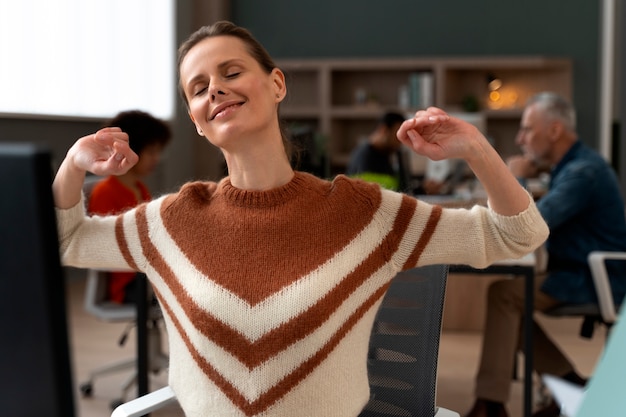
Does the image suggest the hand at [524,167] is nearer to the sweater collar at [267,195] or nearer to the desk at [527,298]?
the desk at [527,298]

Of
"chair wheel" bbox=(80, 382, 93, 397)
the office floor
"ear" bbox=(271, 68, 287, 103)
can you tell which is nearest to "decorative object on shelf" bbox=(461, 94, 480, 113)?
the office floor

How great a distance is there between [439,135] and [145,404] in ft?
2.24

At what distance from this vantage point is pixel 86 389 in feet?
11.9

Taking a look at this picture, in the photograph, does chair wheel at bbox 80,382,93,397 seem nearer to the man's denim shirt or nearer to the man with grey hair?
the man with grey hair

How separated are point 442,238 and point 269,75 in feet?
1.25

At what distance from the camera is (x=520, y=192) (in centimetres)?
126

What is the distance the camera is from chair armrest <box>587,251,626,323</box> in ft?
10.3

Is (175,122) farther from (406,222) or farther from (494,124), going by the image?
(406,222)

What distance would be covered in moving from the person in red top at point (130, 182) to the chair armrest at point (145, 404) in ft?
5.46

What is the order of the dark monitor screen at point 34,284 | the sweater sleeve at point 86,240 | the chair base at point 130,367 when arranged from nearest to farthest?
1. the dark monitor screen at point 34,284
2. the sweater sleeve at point 86,240
3. the chair base at point 130,367

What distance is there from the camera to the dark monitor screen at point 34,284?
22.6 inches

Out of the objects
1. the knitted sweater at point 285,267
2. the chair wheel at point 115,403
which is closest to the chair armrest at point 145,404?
the knitted sweater at point 285,267

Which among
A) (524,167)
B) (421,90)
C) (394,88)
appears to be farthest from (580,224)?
(394,88)

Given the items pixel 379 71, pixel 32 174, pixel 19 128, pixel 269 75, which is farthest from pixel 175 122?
pixel 32 174
